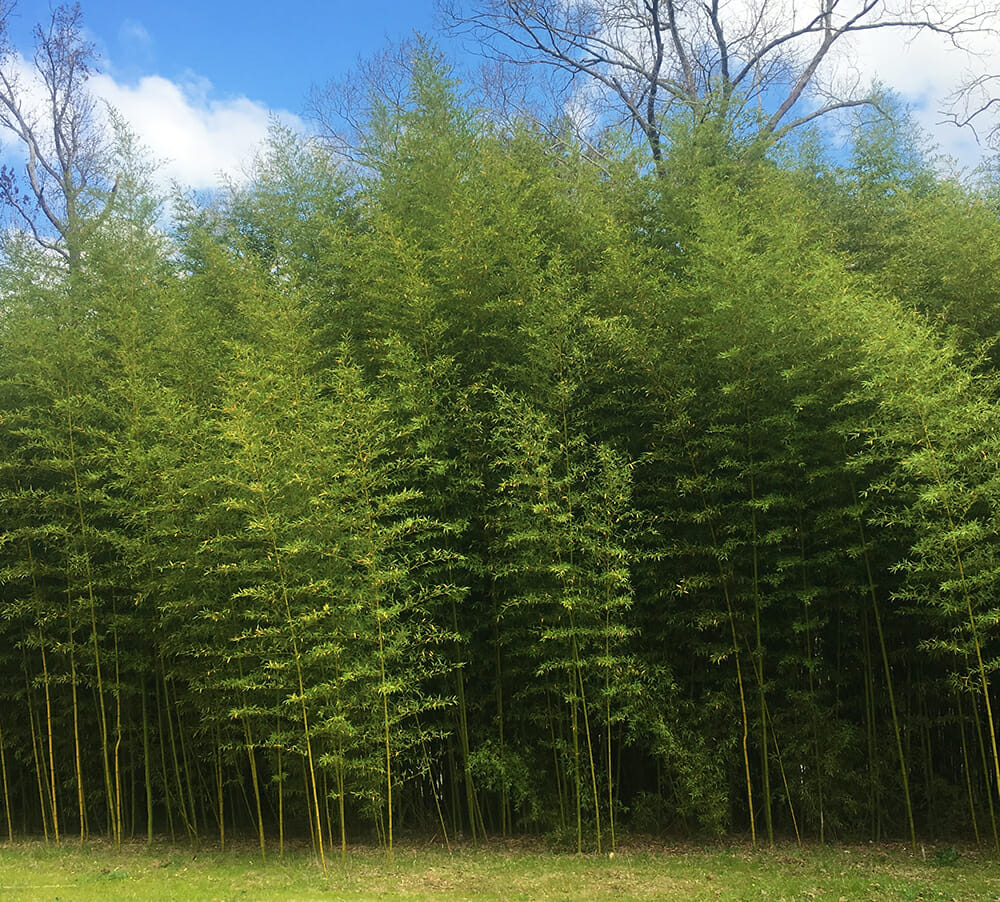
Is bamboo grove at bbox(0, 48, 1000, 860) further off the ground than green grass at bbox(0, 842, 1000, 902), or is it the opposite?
bamboo grove at bbox(0, 48, 1000, 860)

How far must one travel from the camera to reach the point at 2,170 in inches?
478

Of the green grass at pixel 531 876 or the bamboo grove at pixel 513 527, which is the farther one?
the bamboo grove at pixel 513 527

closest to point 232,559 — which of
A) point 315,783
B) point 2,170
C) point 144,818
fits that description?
point 315,783

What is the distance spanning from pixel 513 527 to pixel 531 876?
2265 millimetres

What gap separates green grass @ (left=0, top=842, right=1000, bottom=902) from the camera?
16.6 feet

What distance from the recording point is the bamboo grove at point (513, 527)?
213 inches

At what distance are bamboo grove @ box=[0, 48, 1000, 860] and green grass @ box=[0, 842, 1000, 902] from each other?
31 centimetres

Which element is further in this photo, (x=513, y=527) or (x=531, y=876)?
(x=513, y=527)

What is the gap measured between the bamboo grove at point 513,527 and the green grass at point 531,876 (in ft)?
1.01

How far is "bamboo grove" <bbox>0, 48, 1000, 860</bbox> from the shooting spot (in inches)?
213

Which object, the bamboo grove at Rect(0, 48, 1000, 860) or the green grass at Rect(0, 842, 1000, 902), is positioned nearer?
the green grass at Rect(0, 842, 1000, 902)

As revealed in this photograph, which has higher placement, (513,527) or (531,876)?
(513,527)

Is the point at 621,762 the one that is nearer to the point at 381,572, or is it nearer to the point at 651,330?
the point at 381,572

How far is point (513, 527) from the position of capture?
568 cm
